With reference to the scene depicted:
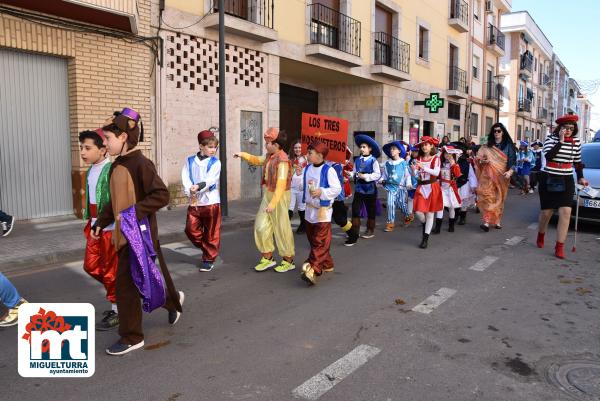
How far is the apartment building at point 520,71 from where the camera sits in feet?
121

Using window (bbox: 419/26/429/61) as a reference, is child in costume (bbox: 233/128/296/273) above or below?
below

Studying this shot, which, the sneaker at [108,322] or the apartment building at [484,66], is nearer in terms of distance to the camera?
the sneaker at [108,322]

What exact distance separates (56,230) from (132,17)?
155 inches

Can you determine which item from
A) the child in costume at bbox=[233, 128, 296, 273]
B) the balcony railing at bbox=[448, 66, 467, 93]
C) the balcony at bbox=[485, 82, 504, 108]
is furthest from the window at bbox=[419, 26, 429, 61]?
the child in costume at bbox=[233, 128, 296, 273]

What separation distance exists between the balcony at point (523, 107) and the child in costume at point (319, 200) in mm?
36168

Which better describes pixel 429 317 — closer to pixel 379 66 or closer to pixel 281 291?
pixel 281 291

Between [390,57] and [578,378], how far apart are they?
56.6ft

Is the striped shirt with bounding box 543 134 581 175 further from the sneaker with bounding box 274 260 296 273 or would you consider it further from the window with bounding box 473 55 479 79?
the window with bounding box 473 55 479 79

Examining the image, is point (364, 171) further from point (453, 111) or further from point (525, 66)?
point (525, 66)

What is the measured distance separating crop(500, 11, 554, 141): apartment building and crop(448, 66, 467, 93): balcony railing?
12.6 m

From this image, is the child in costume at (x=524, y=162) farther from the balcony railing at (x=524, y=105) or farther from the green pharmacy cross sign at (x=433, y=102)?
the balcony railing at (x=524, y=105)

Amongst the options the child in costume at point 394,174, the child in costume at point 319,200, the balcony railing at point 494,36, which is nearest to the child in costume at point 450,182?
the child in costume at point 394,174

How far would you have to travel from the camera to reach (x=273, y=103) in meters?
13.4

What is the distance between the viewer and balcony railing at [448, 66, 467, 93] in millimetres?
24547
